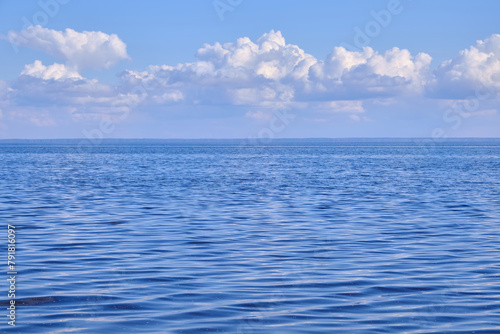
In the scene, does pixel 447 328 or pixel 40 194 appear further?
pixel 40 194

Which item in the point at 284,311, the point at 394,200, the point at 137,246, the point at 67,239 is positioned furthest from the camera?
the point at 394,200

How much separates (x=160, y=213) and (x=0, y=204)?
10419 millimetres

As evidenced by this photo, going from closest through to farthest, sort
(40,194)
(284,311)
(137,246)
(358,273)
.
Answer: (284,311), (358,273), (137,246), (40,194)

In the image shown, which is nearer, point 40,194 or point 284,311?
point 284,311

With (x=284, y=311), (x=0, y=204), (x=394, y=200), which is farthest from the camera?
(x=394, y=200)

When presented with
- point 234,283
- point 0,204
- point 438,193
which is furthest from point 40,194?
point 234,283

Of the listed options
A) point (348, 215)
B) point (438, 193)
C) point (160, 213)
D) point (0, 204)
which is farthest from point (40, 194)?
point (438, 193)

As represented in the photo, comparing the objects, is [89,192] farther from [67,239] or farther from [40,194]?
[67,239]

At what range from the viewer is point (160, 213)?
108 ft

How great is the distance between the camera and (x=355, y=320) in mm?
12969

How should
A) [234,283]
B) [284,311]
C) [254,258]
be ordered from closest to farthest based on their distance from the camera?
[284,311] < [234,283] < [254,258]

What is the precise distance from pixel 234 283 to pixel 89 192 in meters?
31.6

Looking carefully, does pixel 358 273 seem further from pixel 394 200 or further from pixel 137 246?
pixel 394 200

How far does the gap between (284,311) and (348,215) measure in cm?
1878
